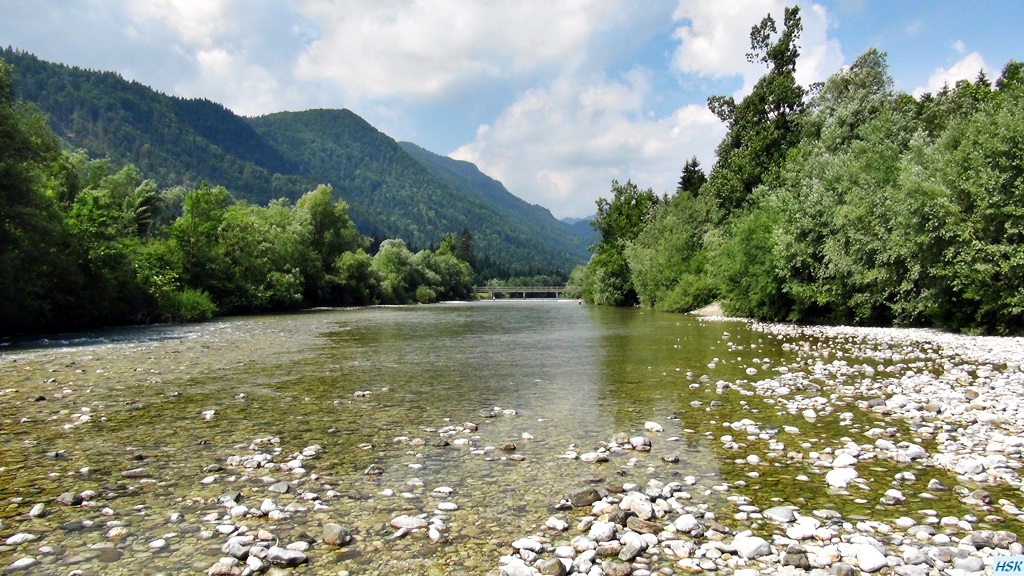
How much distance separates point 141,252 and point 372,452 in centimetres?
4525

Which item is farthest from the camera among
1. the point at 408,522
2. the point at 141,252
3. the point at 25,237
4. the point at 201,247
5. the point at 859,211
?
the point at 201,247

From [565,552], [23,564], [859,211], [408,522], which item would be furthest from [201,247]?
[565,552]

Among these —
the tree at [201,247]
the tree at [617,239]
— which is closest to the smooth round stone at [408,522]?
the tree at [201,247]

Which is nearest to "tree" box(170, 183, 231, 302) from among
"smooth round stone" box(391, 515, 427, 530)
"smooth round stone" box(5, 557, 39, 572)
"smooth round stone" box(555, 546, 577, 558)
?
"smooth round stone" box(5, 557, 39, 572)

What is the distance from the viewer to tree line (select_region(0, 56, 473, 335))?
31438 mm

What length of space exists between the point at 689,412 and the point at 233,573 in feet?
30.7

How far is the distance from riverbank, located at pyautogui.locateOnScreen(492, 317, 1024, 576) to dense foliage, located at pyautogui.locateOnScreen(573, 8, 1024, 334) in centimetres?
1674

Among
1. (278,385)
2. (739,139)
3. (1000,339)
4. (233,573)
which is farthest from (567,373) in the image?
(739,139)

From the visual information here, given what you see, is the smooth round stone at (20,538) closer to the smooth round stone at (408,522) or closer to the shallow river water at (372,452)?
the shallow river water at (372,452)

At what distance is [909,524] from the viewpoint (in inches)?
239

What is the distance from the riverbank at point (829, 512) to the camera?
17.5 ft

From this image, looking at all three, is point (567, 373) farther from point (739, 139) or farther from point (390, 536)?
point (739, 139)

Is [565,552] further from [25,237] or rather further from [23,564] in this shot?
[25,237]

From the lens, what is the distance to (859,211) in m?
32.8
